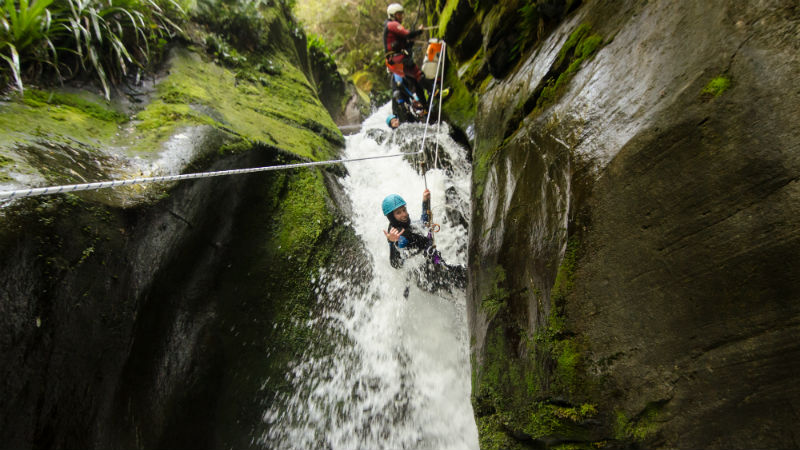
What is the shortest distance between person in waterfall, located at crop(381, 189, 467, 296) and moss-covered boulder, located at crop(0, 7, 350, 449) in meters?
0.99

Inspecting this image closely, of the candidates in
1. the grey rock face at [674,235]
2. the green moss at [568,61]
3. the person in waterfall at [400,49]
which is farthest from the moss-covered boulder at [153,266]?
the person in waterfall at [400,49]

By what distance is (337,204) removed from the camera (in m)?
5.36

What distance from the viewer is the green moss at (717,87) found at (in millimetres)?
1522

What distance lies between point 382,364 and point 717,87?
4.11 meters

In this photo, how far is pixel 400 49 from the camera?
285 inches

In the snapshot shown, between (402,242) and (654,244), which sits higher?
(402,242)

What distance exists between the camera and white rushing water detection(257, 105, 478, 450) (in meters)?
3.64

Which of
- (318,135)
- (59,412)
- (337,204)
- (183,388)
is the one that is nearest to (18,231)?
(59,412)

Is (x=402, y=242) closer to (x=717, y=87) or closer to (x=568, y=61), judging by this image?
(x=568, y=61)

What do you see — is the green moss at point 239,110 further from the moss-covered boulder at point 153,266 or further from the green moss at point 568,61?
the green moss at point 568,61

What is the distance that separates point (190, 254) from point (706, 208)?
14.5 ft

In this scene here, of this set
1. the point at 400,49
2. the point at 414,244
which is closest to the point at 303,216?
the point at 414,244

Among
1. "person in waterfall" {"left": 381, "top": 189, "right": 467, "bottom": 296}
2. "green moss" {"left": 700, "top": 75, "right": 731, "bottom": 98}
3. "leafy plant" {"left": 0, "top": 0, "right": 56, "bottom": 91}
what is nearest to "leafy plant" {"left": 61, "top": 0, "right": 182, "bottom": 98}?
"leafy plant" {"left": 0, "top": 0, "right": 56, "bottom": 91}

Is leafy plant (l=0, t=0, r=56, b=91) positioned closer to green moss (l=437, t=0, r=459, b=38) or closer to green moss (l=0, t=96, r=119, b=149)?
green moss (l=0, t=96, r=119, b=149)
